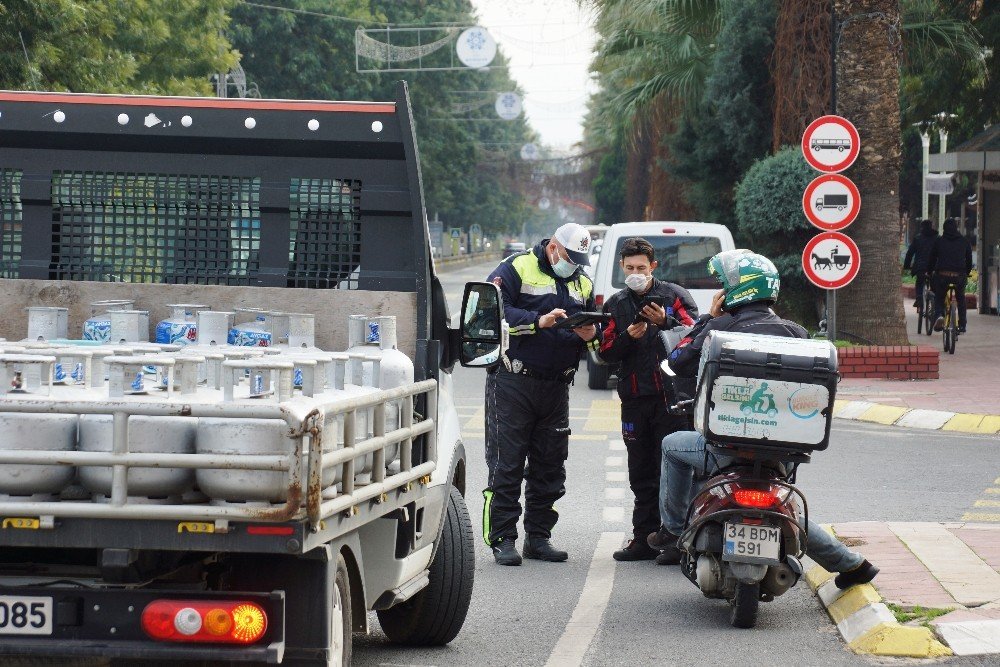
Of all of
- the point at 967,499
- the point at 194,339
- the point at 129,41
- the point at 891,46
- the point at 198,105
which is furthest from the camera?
the point at 129,41

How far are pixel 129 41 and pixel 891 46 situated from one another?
14900 millimetres

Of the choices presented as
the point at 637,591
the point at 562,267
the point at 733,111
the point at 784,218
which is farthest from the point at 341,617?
the point at 733,111

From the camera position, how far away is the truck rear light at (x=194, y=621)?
4.35 metres

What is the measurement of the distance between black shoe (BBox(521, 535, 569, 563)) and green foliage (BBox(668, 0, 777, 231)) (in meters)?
18.9

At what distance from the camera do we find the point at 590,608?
297 inches

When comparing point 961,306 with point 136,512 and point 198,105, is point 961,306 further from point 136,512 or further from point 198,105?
point 136,512

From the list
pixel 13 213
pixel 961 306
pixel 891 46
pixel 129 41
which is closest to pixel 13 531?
pixel 13 213

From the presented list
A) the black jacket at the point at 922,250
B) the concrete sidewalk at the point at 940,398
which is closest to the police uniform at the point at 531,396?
the concrete sidewalk at the point at 940,398

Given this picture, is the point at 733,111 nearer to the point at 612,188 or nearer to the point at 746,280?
the point at 746,280

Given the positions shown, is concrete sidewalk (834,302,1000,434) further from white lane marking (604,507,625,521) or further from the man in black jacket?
white lane marking (604,507,625,521)

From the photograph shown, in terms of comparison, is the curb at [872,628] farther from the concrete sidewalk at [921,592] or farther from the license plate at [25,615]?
the license plate at [25,615]

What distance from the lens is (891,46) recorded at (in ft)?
65.7

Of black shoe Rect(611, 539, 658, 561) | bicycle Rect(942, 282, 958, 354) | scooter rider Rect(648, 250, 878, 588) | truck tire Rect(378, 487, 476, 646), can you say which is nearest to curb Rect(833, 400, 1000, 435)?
black shoe Rect(611, 539, 658, 561)

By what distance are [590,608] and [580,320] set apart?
1.50 meters
